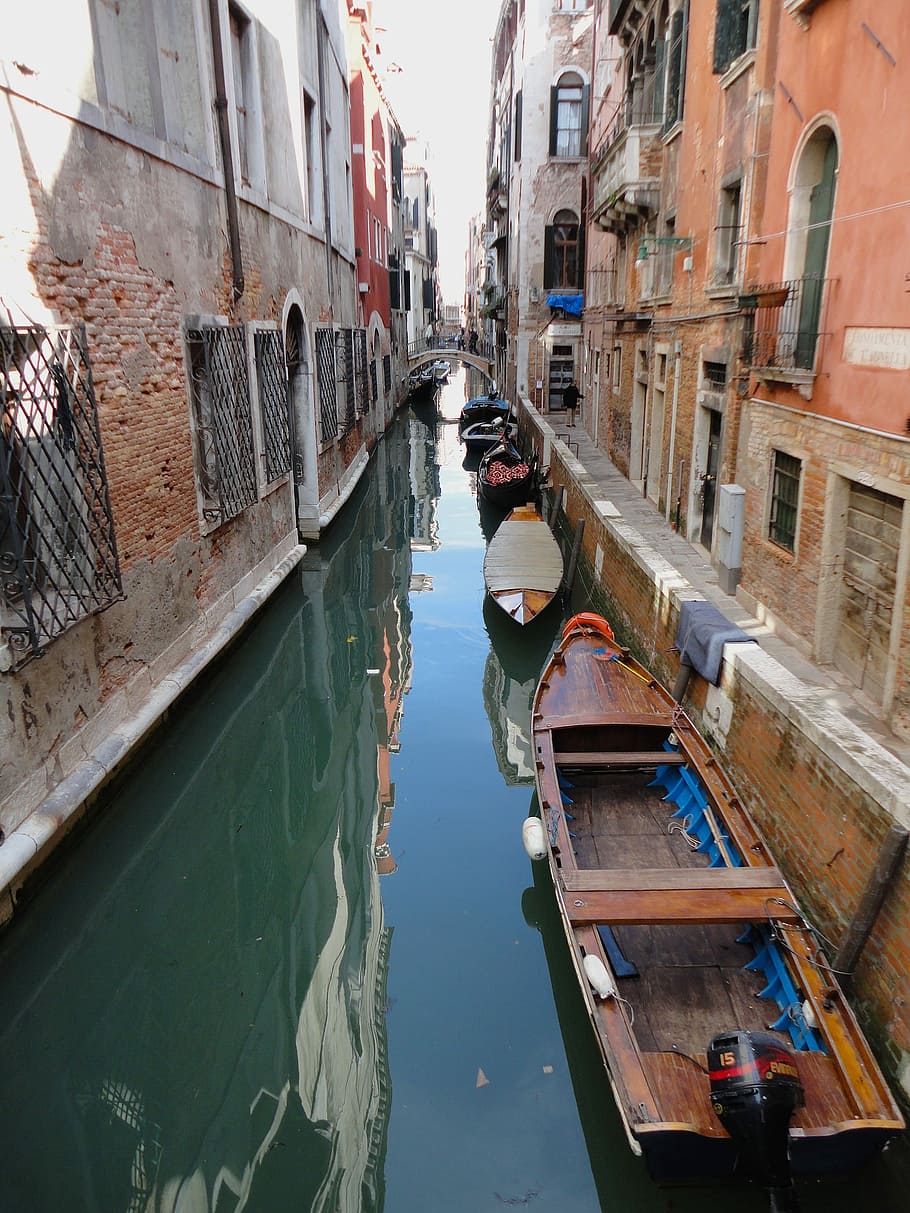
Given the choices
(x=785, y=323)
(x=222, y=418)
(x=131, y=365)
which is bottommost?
(x=222, y=418)

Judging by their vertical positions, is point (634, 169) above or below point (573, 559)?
above

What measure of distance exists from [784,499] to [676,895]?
436cm

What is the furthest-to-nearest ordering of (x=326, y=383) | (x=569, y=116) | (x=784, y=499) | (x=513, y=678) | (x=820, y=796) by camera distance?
(x=569, y=116) < (x=326, y=383) < (x=513, y=678) < (x=784, y=499) < (x=820, y=796)

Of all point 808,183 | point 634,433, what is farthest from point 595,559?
point 808,183

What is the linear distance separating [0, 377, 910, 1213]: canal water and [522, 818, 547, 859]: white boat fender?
633 millimetres

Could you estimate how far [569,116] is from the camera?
2338 centimetres

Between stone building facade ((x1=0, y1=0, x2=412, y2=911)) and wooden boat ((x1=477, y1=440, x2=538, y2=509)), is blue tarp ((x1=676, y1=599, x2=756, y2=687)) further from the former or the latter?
wooden boat ((x1=477, y1=440, x2=538, y2=509))

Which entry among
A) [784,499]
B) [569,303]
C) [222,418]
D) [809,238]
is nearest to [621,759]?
[784,499]

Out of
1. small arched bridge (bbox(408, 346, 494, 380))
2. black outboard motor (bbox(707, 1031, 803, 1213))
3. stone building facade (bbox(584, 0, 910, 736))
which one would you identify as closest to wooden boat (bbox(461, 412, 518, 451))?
stone building facade (bbox(584, 0, 910, 736))

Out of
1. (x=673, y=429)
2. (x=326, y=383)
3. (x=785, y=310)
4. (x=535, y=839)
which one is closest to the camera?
(x=535, y=839)

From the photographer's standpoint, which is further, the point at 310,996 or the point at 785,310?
the point at 785,310

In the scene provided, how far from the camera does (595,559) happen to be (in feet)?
36.2

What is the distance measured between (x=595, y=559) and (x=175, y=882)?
695 centimetres

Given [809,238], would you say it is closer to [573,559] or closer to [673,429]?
[673,429]
